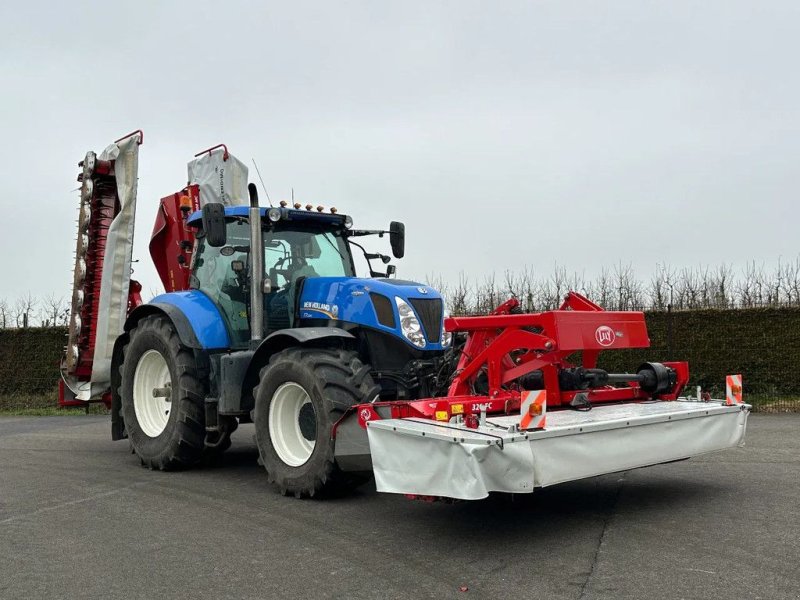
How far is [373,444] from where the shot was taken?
17.9ft

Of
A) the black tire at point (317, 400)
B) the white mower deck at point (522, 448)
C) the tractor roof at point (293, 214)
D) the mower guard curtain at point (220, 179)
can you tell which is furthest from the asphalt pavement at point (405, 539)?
the mower guard curtain at point (220, 179)

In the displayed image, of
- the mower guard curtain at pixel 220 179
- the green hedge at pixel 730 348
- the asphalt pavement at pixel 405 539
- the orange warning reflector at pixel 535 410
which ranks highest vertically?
the mower guard curtain at pixel 220 179

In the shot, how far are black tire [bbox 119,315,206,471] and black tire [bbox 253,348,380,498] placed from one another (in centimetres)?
125

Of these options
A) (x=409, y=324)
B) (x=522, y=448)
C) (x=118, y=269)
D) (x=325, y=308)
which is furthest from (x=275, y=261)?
(x=522, y=448)

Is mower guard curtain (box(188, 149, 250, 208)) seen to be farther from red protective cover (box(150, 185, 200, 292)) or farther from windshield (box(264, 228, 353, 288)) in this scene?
windshield (box(264, 228, 353, 288))

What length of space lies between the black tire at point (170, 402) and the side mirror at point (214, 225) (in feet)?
4.50

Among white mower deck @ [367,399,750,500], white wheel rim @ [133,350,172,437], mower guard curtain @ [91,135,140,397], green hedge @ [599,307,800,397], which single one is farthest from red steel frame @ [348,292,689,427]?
green hedge @ [599,307,800,397]

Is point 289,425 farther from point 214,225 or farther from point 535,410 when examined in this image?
Result: point 535,410

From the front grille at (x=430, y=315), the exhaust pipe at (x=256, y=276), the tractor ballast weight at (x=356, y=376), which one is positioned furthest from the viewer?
the exhaust pipe at (x=256, y=276)

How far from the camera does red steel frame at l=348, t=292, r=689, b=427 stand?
5.77 meters

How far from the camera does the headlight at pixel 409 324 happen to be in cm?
704

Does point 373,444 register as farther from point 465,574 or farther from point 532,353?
A: point 532,353

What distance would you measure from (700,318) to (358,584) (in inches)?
452

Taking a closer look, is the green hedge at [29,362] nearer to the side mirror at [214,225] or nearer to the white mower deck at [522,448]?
the side mirror at [214,225]
